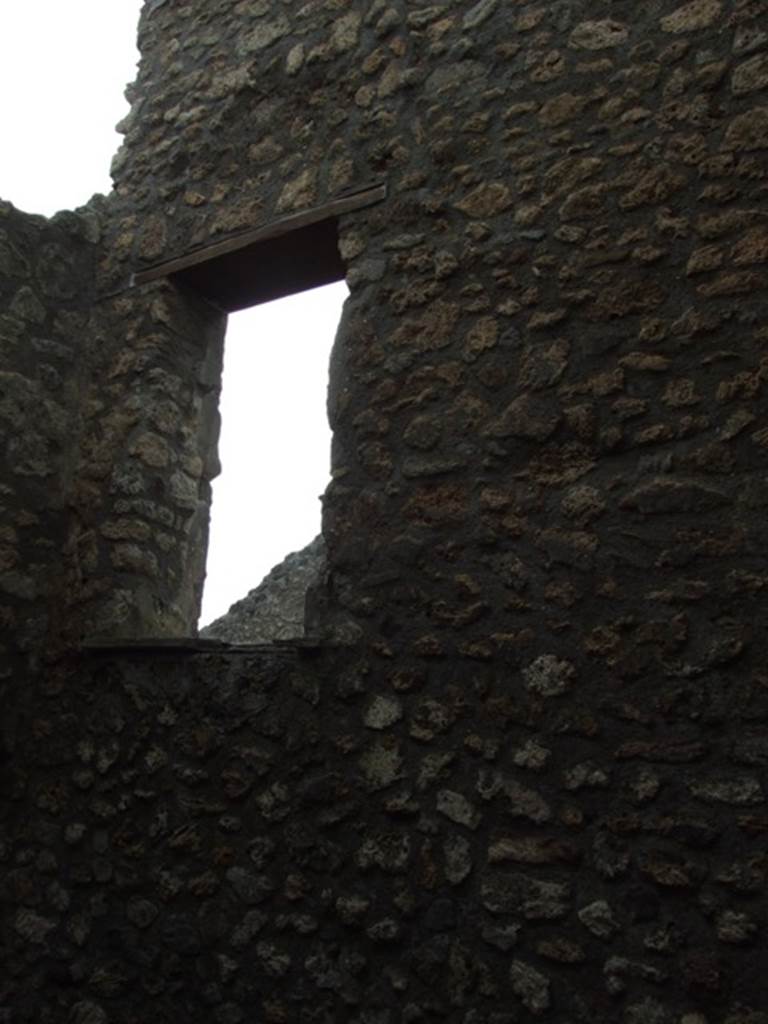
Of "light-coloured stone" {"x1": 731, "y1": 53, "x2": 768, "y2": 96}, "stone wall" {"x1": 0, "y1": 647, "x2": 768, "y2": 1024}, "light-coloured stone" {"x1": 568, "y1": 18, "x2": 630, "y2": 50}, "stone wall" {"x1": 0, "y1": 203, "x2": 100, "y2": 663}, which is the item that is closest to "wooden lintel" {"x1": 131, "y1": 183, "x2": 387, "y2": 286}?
"stone wall" {"x1": 0, "y1": 203, "x2": 100, "y2": 663}

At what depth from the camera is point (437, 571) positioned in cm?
278

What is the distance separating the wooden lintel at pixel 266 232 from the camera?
3318 mm

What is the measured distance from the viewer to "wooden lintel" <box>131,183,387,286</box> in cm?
332

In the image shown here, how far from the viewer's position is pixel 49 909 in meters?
3.15

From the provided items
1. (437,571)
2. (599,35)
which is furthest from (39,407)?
(599,35)

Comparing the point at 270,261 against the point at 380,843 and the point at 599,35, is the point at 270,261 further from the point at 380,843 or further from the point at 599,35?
the point at 380,843

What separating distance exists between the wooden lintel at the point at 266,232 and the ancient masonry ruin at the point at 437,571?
0.5 inches

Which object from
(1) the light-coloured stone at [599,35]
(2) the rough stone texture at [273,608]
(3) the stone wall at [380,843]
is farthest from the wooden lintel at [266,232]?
(2) the rough stone texture at [273,608]

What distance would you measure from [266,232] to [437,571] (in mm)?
1485

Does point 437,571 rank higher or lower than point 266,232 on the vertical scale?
lower

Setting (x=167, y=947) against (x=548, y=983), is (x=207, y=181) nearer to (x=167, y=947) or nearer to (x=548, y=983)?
(x=167, y=947)

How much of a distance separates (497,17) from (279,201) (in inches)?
37.4

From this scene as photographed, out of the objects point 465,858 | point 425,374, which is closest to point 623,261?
point 425,374

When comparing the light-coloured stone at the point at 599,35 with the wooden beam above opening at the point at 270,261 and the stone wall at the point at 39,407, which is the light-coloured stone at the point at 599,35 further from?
the stone wall at the point at 39,407
